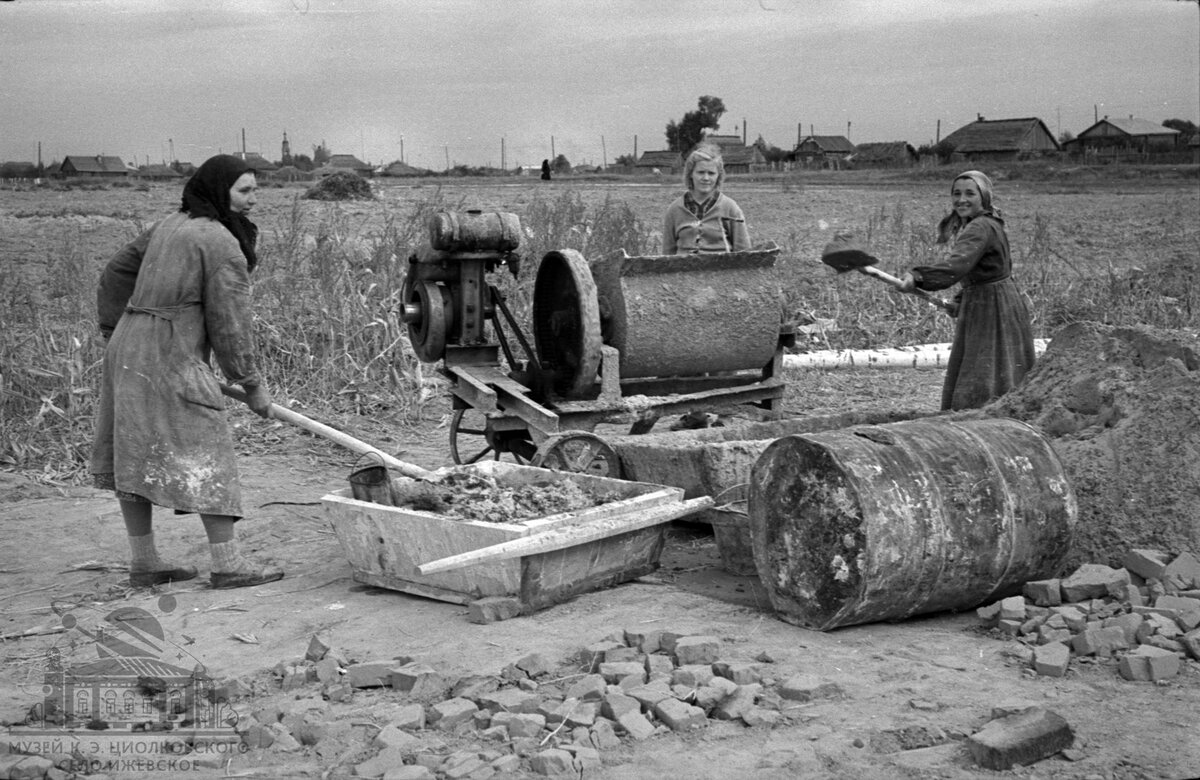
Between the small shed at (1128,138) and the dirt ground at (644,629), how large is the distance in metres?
36.0

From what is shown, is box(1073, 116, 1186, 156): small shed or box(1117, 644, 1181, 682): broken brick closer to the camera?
box(1117, 644, 1181, 682): broken brick

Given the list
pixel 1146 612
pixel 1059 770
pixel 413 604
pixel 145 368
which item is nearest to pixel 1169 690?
pixel 1146 612

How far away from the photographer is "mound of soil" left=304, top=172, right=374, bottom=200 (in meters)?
20.4

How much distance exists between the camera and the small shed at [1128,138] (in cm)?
3803

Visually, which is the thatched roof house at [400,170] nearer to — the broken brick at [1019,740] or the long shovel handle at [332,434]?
the long shovel handle at [332,434]

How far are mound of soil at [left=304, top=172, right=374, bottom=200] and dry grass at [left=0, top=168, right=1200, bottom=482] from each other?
0.60 metres

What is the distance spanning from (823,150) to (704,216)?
4201 centimetres

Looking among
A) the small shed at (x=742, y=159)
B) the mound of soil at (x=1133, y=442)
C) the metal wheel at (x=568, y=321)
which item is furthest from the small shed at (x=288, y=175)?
the mound of soil at (x=1133, y=442)

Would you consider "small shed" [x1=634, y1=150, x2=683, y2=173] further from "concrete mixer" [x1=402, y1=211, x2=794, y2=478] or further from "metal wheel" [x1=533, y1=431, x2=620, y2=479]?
"metal wheel" [x1=533, y1=431, x2=620, y2=479]

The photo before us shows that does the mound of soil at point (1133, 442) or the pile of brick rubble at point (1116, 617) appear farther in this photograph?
the mound of soil at point (1133, 442)

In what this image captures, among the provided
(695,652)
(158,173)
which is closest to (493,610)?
(695,652)

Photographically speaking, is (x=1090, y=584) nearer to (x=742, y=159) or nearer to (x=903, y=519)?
(x=903, y=519)

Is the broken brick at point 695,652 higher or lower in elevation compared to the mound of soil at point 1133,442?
lower

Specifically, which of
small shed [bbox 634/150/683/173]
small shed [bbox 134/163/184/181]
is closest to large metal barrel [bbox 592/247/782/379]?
small shed [bbox 134/163/184/181]
